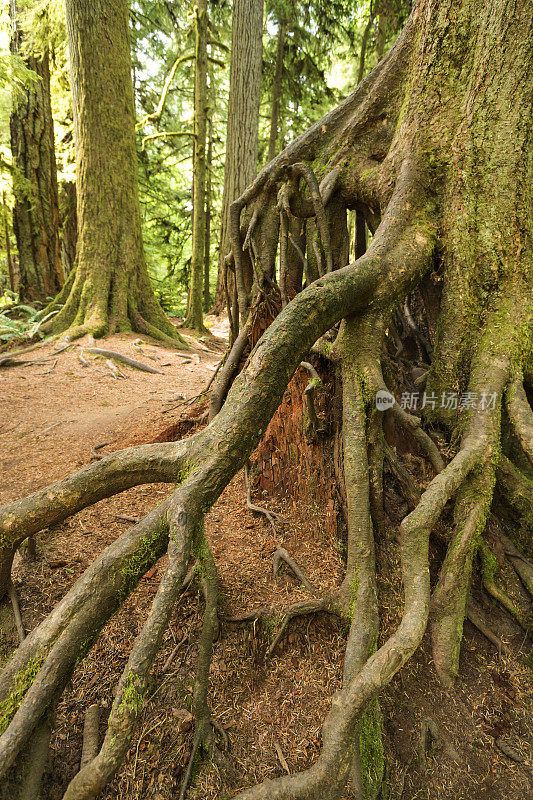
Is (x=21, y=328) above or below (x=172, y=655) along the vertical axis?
above

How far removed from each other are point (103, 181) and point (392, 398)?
715cm

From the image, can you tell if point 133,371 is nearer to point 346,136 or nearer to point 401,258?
point 346,136

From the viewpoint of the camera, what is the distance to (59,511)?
5.79ft

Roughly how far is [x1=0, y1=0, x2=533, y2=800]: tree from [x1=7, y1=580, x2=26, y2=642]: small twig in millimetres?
163

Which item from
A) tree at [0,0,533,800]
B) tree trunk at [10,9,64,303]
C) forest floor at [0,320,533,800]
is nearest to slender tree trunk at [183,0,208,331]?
tree trunk at [10,9,64,303]

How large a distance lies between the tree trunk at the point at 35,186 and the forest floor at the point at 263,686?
848 centimetres

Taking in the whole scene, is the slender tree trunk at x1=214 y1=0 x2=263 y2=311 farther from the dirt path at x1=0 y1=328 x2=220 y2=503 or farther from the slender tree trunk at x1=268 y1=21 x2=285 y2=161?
the slender tree trunk at x1=268 y1=21 x2=285 y2=161

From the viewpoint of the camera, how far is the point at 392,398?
7.29ft

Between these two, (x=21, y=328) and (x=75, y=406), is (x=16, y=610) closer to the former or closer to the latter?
(x=75, y=406)

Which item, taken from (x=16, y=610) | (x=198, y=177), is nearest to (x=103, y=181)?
(x=198, y=177)

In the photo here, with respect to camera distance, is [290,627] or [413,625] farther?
[290,627]

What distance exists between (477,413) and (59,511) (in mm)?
2267

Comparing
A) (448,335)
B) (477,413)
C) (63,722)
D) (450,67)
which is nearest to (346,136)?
(450,67)

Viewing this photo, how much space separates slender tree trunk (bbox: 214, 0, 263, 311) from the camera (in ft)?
25.1
